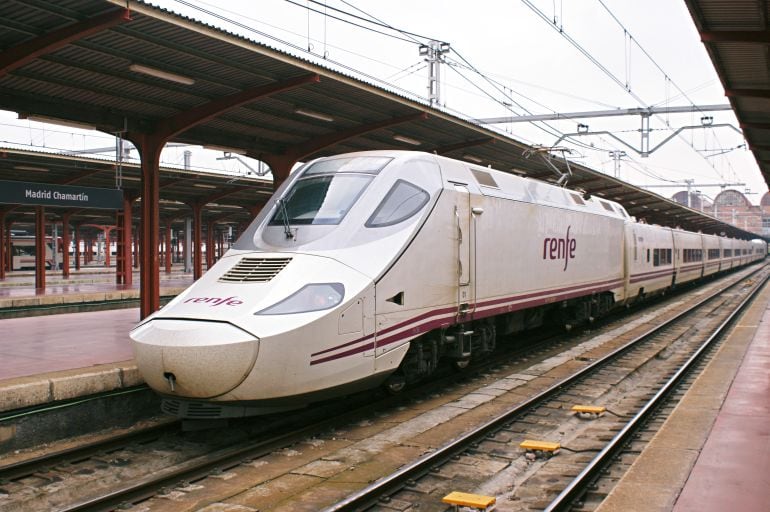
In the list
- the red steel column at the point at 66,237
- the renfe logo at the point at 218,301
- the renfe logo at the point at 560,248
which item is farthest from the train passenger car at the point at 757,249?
the renfe logo at the point at 218,301

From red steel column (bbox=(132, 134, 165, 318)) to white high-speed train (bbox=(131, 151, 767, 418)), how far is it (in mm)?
4854

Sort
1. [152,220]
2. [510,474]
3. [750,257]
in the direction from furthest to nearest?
[750,257] < [152,220] < [510,474]

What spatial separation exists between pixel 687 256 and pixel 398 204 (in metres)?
26.6

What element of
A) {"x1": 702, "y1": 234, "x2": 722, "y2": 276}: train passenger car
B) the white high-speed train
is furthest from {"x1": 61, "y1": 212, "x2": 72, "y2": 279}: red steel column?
{"x1": 702, "y1": 234, "x2": 722, "y2": 276}: train passenger car

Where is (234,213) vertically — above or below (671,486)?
above

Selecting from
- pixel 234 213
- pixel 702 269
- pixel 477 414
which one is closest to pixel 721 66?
pixel 477 414

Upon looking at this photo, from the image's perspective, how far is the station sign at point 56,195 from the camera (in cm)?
1106

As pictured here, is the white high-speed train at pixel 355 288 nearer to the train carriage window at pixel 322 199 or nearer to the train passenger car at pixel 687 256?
the train carriage window at pixel 322 199

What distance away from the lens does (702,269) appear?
122ft

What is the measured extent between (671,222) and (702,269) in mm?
14281

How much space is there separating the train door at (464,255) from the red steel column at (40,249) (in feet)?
75.9

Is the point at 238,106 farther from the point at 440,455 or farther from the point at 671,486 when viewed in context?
the point at 671,486

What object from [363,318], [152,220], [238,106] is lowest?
[363,318]

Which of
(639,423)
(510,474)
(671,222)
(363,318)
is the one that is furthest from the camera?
(671,222)
